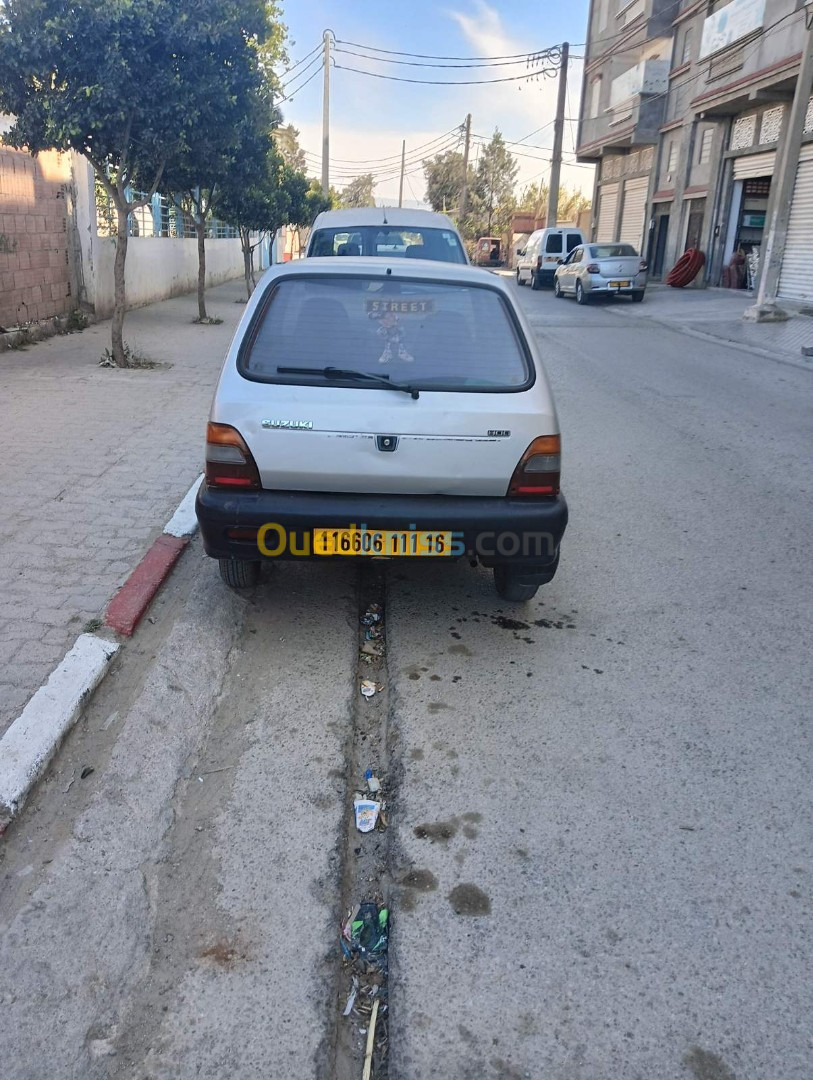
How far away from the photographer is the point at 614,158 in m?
35.5

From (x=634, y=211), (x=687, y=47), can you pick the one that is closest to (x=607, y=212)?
(x=634, y=211)

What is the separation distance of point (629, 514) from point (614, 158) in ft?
110

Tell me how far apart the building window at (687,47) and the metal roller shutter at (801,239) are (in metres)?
10.1

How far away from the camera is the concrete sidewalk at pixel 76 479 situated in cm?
410

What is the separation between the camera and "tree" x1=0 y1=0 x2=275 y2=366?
891cm

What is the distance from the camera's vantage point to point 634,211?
33.3 meters

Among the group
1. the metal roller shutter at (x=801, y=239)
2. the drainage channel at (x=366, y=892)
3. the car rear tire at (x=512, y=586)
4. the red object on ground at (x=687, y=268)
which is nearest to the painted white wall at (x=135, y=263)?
the car rear tire at (x=512, y=586)

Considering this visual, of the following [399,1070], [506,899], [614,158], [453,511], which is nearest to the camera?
[399,1070]

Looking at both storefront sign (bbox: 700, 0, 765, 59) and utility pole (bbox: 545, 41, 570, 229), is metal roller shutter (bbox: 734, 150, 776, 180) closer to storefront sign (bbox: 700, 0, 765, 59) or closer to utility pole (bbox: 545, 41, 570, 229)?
storefront sign (bbox: 700, 0, 765, 59)

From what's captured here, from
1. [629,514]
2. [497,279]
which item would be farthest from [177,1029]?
[629,514]

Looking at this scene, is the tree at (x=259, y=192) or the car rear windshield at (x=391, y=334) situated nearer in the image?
the car rear windshield at (x=391, y=334)

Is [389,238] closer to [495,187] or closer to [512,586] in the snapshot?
[512,586]

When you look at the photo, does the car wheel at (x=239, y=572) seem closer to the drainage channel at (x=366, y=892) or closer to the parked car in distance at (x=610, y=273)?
the drainage channel at (x=366, y=892)

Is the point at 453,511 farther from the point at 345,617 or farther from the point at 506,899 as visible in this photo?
the point at 506,899
